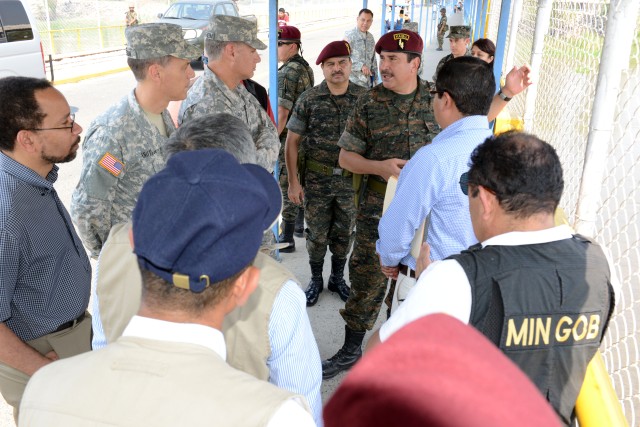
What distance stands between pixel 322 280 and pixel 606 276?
2.85 m

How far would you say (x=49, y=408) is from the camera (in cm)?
93

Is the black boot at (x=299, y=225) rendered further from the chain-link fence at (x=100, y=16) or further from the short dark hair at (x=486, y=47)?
the chain-link fence at (x=100, y=16)

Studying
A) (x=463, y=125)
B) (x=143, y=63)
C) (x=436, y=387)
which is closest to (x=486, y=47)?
(x=463, y=125)

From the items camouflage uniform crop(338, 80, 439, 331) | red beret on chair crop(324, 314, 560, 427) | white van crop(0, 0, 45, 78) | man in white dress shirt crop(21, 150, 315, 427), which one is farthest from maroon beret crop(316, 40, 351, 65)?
white van crop(0, 0, 45, 78)

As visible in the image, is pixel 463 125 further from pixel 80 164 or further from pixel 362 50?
pixel 362 50

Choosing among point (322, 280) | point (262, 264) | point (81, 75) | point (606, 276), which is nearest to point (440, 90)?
point (606, 276)

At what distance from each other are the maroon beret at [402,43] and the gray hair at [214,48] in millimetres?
1009

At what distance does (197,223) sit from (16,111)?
4.66 feet

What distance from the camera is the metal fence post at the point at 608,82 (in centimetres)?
171

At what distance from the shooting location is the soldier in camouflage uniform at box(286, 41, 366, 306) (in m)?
3.96

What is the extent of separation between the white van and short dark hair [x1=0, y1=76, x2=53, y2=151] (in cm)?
746

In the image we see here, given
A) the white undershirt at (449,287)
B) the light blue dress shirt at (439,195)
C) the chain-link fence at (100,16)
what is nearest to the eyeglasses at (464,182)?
the light blue dress shirt at (439,195)

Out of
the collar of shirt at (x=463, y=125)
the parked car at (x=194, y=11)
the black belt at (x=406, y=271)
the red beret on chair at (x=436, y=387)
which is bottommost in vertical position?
the black belt at (x=406, y=271)

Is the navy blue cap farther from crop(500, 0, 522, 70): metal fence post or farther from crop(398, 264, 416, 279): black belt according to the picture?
crop(500, 0, 522, 70): metal fence post
